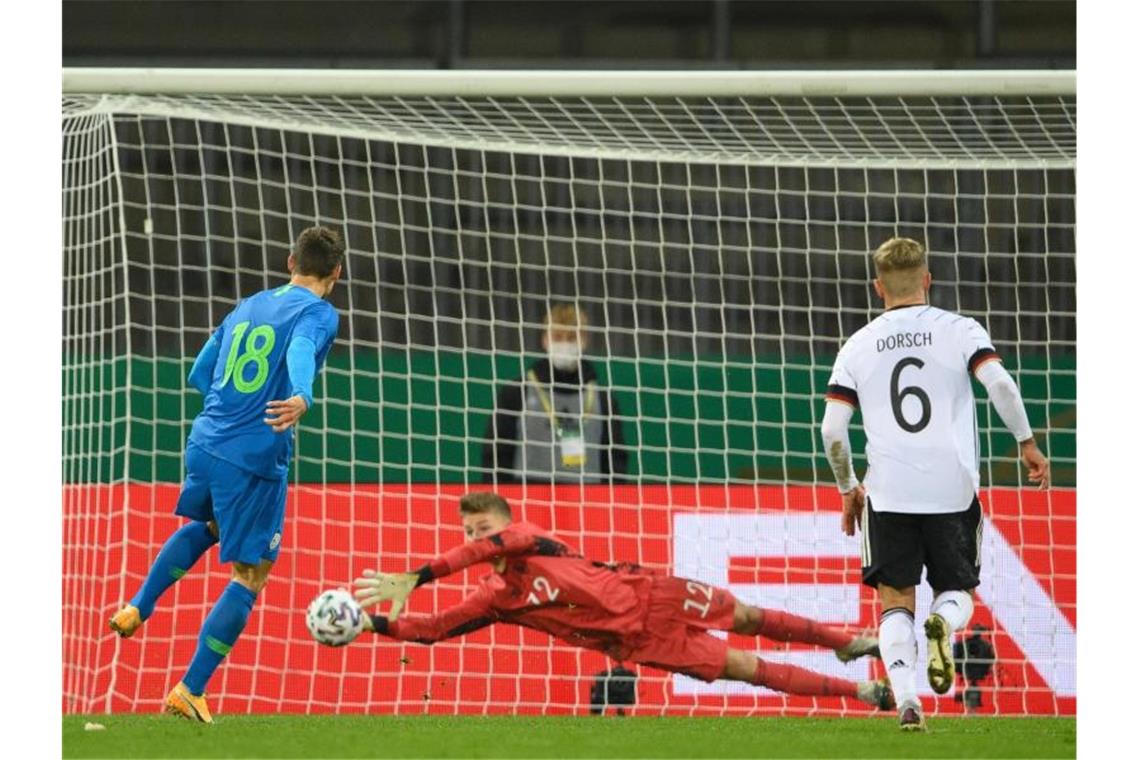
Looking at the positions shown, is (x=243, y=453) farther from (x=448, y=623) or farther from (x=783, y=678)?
(x=783, y=678)

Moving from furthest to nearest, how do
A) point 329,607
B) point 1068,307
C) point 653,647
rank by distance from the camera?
1. point 1068,307
2. point 653,647
3. point 329,607

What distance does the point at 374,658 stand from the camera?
7848 mm

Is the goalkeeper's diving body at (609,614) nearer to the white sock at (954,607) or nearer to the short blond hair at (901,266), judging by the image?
the white sock at (954,607)

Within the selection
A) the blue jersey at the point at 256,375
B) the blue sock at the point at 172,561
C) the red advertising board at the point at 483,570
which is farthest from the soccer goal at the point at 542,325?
the blue sock at the point at 172,561

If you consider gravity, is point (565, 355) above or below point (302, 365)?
above

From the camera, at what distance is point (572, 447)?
26.1ft

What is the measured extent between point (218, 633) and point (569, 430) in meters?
2.27

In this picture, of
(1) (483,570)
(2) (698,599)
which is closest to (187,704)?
(1) (483,570)

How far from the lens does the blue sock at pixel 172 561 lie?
239 inches

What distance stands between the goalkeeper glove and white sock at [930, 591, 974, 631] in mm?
2129

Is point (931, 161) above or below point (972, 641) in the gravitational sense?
above

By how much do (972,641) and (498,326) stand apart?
8.60 ft

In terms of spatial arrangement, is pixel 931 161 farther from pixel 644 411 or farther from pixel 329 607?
pixel 329 607

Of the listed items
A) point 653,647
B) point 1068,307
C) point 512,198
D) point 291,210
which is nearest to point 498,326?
point 512,198
